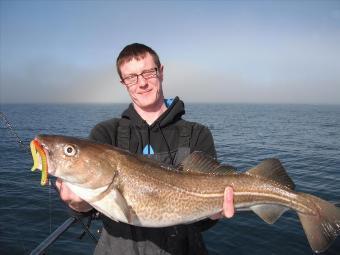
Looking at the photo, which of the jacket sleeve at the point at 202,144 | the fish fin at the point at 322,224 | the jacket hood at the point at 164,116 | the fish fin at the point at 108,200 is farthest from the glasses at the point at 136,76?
the fish fin at the point at 322,224

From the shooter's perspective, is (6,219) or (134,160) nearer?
(134,160)

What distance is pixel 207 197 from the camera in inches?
147

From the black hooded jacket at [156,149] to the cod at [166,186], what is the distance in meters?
0.48

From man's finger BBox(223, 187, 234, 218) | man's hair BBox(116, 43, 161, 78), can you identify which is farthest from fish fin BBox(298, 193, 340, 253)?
man's hair BBox(116, 43, 161, 78)

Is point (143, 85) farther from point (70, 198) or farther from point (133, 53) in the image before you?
point (70, 198)

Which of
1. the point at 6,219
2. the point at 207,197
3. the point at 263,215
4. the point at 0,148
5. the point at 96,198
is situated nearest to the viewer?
the point at 96,198

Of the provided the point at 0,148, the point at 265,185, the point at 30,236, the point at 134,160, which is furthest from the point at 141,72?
the point at 0,148

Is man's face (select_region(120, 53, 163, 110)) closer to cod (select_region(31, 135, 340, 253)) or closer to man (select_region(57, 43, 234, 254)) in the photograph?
man (select_region(57, 43, 234, 254))

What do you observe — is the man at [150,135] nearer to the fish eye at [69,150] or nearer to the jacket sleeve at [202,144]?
the jacket sleeve at [202,144]

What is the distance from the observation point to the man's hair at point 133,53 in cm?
432

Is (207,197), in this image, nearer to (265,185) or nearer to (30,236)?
(265,185)

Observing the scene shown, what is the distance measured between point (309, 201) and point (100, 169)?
101 inches

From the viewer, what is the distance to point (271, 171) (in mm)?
3959

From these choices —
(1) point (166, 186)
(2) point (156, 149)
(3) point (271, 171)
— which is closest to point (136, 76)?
(2) point (156, 149)
